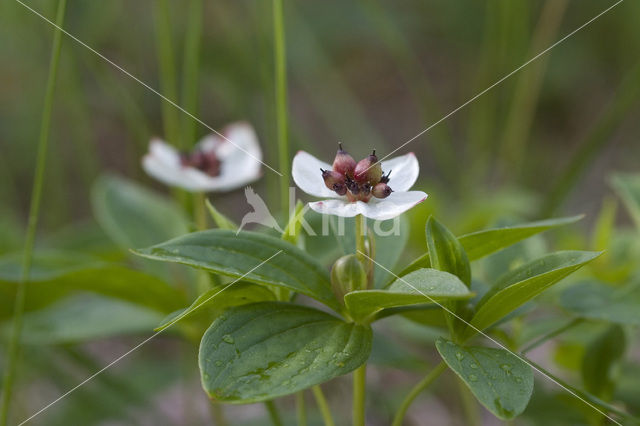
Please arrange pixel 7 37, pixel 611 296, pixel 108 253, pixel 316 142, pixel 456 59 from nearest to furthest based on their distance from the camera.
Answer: pixel 611 296, pixel 108 253, pixel 7 37, pixel 316 142, pixel 456 59

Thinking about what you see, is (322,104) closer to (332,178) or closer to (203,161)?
(203,161)

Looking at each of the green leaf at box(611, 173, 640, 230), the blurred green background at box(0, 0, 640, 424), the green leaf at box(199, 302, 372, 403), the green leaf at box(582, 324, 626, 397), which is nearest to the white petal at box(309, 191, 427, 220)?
the green leaf at box(199, 302, 372, 403)

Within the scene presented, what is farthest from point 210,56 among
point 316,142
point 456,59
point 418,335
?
point 418,335

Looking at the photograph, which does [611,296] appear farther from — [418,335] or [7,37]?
[7,37]

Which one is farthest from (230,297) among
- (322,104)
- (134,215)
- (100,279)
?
(322,104)

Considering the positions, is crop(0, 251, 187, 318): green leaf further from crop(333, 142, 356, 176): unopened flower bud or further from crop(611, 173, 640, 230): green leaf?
crop(611, 173, 640, 230): green leaf

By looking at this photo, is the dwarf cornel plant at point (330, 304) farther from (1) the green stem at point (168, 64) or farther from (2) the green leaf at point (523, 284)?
(1) the green stem at point (168, 64)
